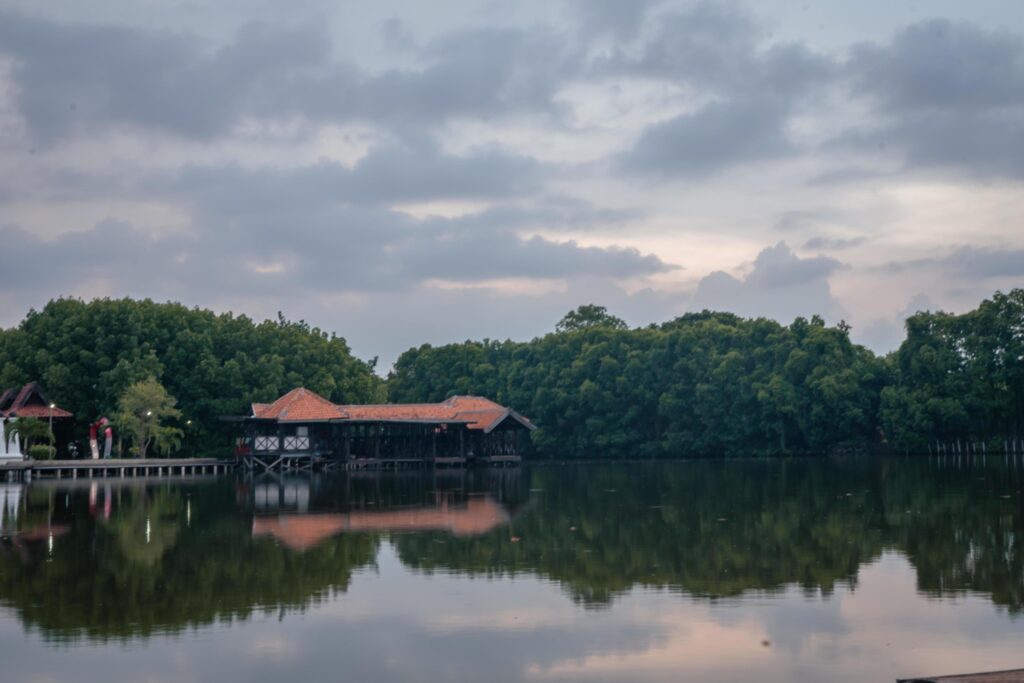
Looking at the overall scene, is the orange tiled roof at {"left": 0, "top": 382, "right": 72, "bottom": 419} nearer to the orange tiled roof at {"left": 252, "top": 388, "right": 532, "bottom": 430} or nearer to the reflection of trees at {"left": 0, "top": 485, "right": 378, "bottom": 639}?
the orange tiled roof at {"left": 252, "top": 388, "right": 532, "bottom": 430}

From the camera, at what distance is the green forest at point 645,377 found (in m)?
74.0

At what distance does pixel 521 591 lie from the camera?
1922 centimetres

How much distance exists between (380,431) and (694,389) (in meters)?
24.9

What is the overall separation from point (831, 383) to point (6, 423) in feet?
172

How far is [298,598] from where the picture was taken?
18.9 meters

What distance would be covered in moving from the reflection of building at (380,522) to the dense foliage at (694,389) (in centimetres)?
5166

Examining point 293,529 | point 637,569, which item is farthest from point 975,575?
point 293,529

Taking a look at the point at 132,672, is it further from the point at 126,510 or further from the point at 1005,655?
the point at 126,510

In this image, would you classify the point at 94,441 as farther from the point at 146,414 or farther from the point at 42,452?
the point at 146,414

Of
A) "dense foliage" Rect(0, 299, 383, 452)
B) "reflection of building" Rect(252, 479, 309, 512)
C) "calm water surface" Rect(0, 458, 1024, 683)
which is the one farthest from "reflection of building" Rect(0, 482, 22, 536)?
"dense foliage" Rect(0, 299, 383, 452)

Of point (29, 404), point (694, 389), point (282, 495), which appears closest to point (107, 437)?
point (29, 404)

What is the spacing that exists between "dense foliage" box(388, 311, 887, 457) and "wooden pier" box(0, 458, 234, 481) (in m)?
29.8

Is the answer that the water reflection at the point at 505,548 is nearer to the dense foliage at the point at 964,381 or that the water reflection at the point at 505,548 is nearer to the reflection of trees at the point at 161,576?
the reflection of trees at the point at 161,576

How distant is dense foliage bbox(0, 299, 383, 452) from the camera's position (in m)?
72.4
